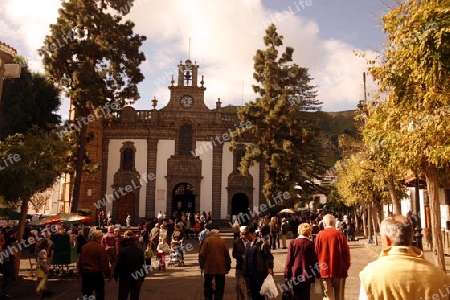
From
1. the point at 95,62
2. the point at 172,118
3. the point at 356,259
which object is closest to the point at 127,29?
the point at 95,62

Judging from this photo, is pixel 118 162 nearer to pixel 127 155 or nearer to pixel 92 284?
pixel 127 155

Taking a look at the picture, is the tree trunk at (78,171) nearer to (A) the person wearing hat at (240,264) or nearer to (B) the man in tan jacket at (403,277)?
(A) the person wearing hat at (240,264)

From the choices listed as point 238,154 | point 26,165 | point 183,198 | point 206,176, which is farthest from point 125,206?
point 26,165

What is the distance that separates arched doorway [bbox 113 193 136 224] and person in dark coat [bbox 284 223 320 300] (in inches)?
1123

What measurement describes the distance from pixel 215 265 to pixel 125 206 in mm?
27502

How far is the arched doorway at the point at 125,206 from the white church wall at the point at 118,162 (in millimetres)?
662

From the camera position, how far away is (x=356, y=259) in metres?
16.6

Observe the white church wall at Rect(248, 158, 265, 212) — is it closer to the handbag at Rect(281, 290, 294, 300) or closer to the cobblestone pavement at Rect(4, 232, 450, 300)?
the cobblestone pavement at Rect(4, 232, 450, 300)

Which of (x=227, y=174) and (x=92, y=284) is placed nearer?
(x=92, y=284)

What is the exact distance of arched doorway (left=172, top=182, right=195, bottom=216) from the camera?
34.9 meters

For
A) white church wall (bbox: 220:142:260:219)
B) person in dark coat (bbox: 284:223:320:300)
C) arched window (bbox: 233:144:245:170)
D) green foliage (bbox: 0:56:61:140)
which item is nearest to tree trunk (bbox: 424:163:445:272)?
person in dark coat (bbox: 284:223:320:300)

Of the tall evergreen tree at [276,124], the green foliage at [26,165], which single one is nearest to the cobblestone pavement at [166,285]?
the green foliage at [26,165]

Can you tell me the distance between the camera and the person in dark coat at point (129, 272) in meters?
7.79

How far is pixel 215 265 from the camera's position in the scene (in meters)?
8.14
